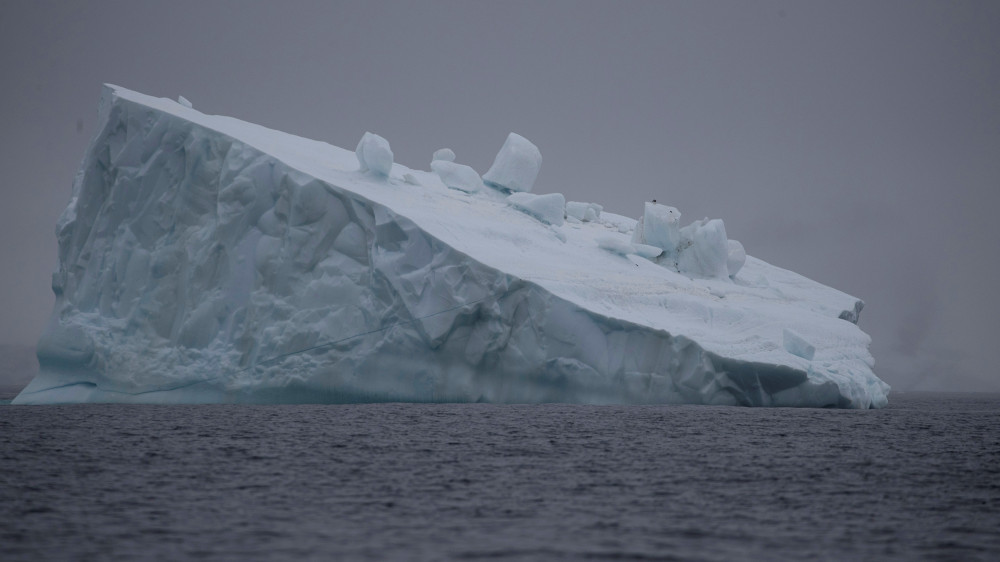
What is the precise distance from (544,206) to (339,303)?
17.2 feet

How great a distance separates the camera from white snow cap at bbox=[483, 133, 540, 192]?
19.0 m

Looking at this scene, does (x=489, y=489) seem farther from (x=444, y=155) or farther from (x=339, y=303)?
(x=444, y=155)

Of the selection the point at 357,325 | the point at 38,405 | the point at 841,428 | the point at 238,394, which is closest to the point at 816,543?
the point at 841,428

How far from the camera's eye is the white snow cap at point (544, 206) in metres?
17.5

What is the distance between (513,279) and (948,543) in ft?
27.8

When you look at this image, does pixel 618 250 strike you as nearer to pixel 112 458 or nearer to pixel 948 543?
pixel 112 458

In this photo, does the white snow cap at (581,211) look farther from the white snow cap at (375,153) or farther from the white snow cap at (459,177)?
the white snow cap at (375,153)

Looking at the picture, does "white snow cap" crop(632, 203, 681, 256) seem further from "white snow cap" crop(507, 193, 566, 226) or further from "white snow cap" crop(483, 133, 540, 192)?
"white snow cap" crop(483, 133, 540, 192)

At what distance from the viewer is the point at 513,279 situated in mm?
13344

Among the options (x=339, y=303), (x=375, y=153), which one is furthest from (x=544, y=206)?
(x=339, y=303)

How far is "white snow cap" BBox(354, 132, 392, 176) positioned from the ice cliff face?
0.04 m

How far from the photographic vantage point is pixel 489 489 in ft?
23.3

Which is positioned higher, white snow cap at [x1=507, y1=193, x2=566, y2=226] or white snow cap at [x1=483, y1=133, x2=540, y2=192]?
white snow cap at [x1=483, y1=133, x2=540, y2=192]

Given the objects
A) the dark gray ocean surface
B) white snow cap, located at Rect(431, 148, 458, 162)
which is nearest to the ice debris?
white snow cap, located at Rect(431, 148, 458, 162)
